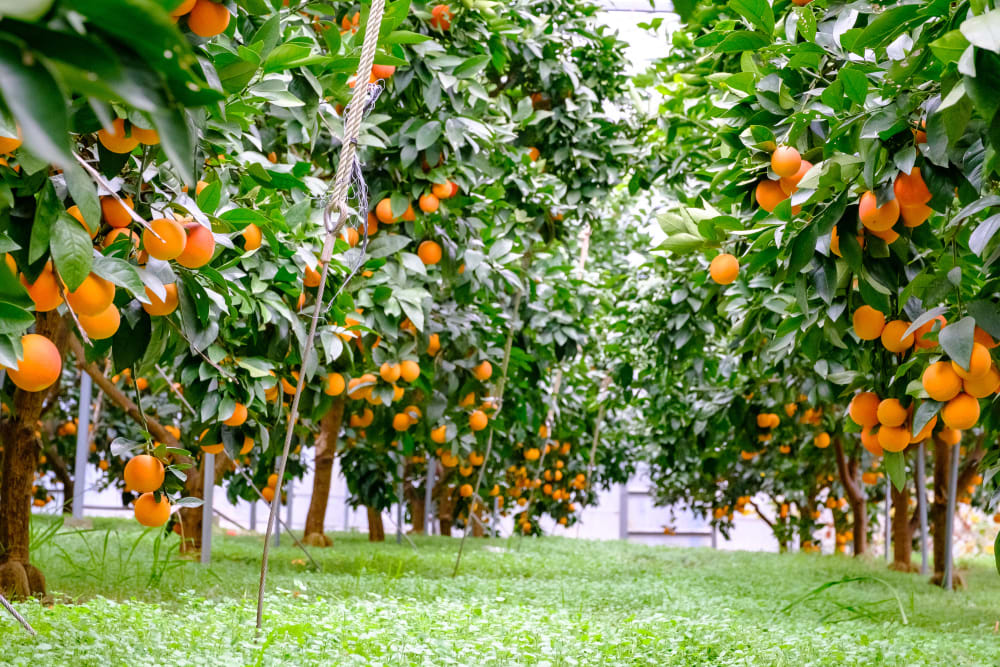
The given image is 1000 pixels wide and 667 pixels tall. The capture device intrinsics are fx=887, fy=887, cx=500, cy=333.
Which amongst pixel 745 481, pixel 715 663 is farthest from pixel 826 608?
pixel 745 481

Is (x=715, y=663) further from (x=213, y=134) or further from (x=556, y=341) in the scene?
(x=556, y=341)

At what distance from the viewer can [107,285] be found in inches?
33.9

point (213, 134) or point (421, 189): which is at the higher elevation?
point (421, 189)

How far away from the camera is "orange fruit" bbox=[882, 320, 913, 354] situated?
1.41 m

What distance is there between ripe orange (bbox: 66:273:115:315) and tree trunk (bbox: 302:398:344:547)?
3.27 metres

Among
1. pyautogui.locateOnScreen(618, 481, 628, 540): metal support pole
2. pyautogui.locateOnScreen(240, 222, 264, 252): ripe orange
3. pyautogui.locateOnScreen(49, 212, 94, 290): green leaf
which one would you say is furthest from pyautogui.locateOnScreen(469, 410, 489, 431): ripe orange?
pyautogui.locateOnScreen(618, 481, 628, 540): metal support pole

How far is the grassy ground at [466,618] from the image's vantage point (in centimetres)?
174

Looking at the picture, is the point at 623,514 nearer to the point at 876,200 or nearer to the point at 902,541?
the point at 902,541

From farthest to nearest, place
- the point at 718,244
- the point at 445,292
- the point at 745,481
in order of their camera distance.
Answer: the point at 745,481 → the point at 445,292 → the point at 718,244

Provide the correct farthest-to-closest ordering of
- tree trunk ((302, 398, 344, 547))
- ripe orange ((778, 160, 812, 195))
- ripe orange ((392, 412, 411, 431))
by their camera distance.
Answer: tree trunk ((302, 398, 344, 547)) → ripe orange ((392, 412, 411, 431)) → ripe orange ((778, 160, 812, 195))

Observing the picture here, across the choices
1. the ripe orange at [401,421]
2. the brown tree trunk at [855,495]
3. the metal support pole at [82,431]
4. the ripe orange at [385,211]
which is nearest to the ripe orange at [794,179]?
the ripe orange at [385,211]

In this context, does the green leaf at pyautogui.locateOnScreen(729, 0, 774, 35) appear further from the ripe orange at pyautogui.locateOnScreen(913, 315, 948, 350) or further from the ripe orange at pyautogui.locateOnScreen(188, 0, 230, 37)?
the ripe orange at pyautogui.locateOnScreen(188, 0, 230, 37)

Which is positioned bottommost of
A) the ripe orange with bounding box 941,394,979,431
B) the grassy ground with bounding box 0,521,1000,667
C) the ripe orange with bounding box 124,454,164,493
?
the grassy ground with bounding box 0,521,1000,667

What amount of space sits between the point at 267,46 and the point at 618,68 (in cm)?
262
